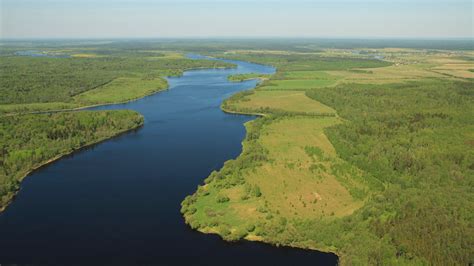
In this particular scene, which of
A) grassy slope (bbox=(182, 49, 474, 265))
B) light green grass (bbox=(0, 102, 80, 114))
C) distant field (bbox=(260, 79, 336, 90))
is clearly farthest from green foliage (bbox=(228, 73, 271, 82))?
grassy slope (bbox=(182, 49, 474, 265))

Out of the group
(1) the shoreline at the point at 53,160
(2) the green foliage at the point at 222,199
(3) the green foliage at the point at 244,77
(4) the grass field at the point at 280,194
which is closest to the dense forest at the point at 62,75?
(3) the green foliage at the point at 244,77

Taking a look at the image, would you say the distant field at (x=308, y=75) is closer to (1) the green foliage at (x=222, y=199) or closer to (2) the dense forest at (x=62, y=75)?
(2) the dense forest at (x=62, y=75)

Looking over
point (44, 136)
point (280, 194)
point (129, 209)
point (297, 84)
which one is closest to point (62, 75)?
point (297, 84)

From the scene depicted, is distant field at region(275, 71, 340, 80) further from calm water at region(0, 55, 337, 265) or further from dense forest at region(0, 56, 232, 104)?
calm water at region(0, 55, 337, 265)

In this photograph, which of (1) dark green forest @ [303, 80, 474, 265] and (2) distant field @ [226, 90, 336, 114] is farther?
(2) distant field @ [226, 90, 336, 114]

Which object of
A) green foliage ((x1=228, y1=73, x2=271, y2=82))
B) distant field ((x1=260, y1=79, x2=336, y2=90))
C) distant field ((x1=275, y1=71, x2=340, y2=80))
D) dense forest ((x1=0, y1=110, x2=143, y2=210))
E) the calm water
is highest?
distant field ((x1=275, y1=71, x2=340, y2=80))

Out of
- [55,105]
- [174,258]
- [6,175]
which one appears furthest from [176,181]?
[55,105]

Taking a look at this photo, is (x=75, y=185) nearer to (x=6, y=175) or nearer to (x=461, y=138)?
(x=6, y=175)
